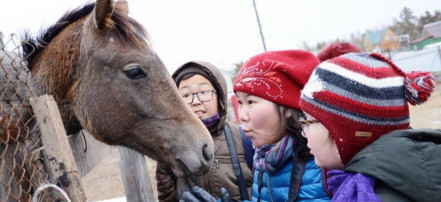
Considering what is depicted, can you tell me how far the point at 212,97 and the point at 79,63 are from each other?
103 cm

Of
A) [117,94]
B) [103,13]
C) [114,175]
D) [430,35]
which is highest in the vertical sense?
[103,13]

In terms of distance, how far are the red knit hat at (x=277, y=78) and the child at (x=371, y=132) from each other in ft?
1.54

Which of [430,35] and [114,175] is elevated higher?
[114,175]

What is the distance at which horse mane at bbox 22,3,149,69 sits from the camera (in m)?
2.18

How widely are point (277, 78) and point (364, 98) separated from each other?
738 mm

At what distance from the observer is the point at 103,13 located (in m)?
2.11

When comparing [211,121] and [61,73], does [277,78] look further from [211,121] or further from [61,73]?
[61,73]

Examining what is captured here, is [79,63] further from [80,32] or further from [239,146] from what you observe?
[239,146]

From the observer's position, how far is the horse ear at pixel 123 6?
238cm

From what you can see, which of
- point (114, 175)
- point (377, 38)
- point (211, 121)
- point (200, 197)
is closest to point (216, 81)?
point (211, 121)

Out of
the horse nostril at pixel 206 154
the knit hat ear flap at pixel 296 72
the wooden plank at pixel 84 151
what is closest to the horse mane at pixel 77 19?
the wooden plank at pixel 84 151

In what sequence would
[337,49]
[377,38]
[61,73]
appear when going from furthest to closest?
[377,38] → [337,49] → [61,73]

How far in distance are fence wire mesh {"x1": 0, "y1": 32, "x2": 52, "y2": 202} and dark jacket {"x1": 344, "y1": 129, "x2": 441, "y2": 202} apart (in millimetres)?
1432

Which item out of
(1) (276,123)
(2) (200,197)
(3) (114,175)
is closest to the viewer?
(2) (200,197)
